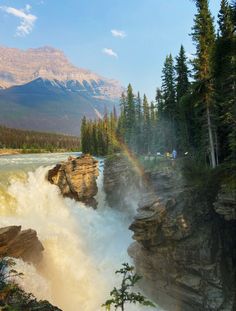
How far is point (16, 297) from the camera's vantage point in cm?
1891

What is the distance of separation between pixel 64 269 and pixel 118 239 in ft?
28.2

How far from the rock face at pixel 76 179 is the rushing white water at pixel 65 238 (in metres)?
1.06

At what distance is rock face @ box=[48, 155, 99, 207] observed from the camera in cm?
4544

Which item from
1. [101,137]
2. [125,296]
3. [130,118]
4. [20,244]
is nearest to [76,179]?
[20,244]

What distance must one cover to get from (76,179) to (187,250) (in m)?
21.7

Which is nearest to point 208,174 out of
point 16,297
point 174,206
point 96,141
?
point 174,206

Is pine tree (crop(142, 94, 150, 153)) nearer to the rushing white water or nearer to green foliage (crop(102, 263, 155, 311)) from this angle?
the rushing white water

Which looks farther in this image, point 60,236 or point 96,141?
point 96,141

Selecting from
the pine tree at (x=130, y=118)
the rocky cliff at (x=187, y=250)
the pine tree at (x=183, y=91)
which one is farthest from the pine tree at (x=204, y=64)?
the pine tree at (x=130, y=118)

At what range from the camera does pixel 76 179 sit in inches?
1843

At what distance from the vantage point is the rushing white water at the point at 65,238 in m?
29.9

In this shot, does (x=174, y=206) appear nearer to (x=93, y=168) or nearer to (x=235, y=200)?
(x=235, y=200)

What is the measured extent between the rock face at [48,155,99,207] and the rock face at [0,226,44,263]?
13.7m

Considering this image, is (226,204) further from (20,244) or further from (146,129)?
(146,129)
